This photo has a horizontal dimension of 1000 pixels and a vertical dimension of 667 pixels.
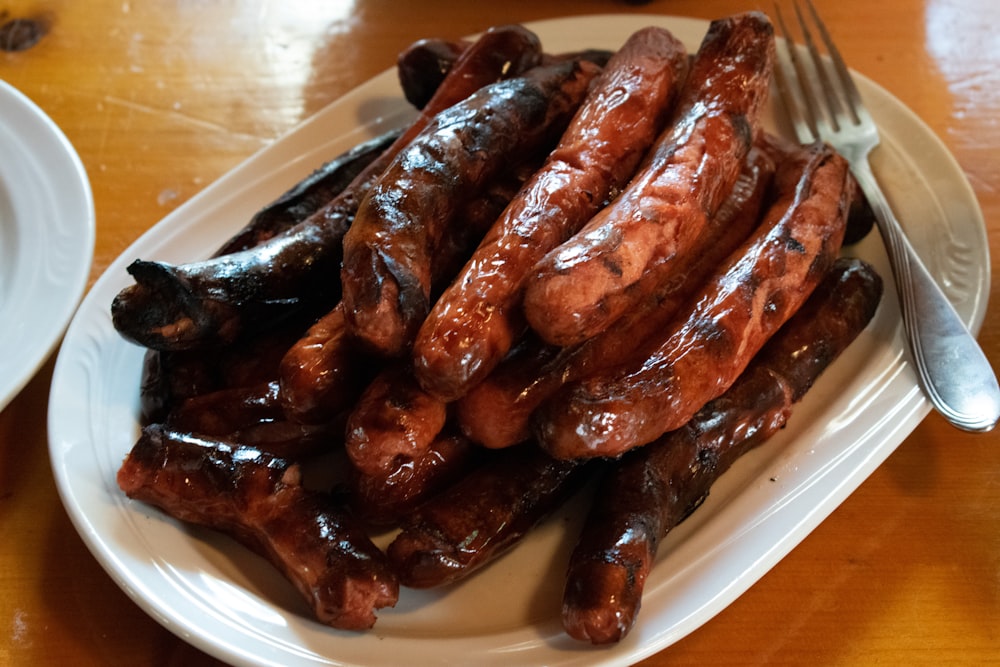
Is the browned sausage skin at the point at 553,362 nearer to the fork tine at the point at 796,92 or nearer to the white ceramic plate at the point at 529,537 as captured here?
the white ceramic plate at the point at 529,537

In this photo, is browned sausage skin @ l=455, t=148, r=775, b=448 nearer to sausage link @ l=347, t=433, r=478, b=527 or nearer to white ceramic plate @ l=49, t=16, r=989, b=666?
sausage link @ l=347, t=433, r=478, b=527

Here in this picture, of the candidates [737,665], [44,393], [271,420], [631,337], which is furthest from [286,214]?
[737,665]

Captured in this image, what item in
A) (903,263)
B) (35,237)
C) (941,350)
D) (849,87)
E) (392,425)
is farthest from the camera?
(849,87)

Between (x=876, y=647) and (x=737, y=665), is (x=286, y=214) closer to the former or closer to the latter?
(x=737, y=665)

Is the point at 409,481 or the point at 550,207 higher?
the point at 550,207

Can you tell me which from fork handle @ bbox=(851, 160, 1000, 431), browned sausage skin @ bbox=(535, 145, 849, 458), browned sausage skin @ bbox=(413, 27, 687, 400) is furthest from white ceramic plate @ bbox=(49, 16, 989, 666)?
browned sausage skin @ bbox=(413, 27, 687, 400)

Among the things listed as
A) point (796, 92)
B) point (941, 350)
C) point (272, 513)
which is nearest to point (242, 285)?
point (272, 513)

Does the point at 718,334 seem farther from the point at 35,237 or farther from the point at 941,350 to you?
the point at 35,237

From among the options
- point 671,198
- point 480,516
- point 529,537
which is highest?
point 671,198
